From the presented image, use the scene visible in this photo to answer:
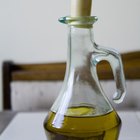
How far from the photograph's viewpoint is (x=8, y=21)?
1345mm

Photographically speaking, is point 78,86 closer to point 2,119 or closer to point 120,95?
point 120,95

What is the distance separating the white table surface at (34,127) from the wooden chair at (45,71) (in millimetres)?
373

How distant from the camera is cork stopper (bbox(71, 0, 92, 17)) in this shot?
0.41 meters

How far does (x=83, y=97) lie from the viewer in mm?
451

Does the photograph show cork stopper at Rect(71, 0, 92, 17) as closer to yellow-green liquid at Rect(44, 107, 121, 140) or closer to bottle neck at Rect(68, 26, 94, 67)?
bottle neck at Rect(68, 26, 94, 67)

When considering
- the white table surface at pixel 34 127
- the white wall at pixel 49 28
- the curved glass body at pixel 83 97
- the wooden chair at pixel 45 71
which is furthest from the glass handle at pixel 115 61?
the white wall at pixel 49 28

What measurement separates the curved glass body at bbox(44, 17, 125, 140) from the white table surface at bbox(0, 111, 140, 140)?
0.63ft

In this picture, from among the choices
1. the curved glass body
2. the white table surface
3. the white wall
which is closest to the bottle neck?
the curved glass body

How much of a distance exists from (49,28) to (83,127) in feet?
3.08

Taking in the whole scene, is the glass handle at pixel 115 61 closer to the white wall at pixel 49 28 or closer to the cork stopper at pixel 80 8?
the cork stopper at pixel 80 8

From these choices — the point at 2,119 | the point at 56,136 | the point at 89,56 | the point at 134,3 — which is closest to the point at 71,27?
the point at 89,56

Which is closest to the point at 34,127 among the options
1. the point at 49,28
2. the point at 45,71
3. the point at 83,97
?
the point at 83,97

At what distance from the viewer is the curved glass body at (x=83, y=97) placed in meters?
0.42

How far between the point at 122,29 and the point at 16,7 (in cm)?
46
